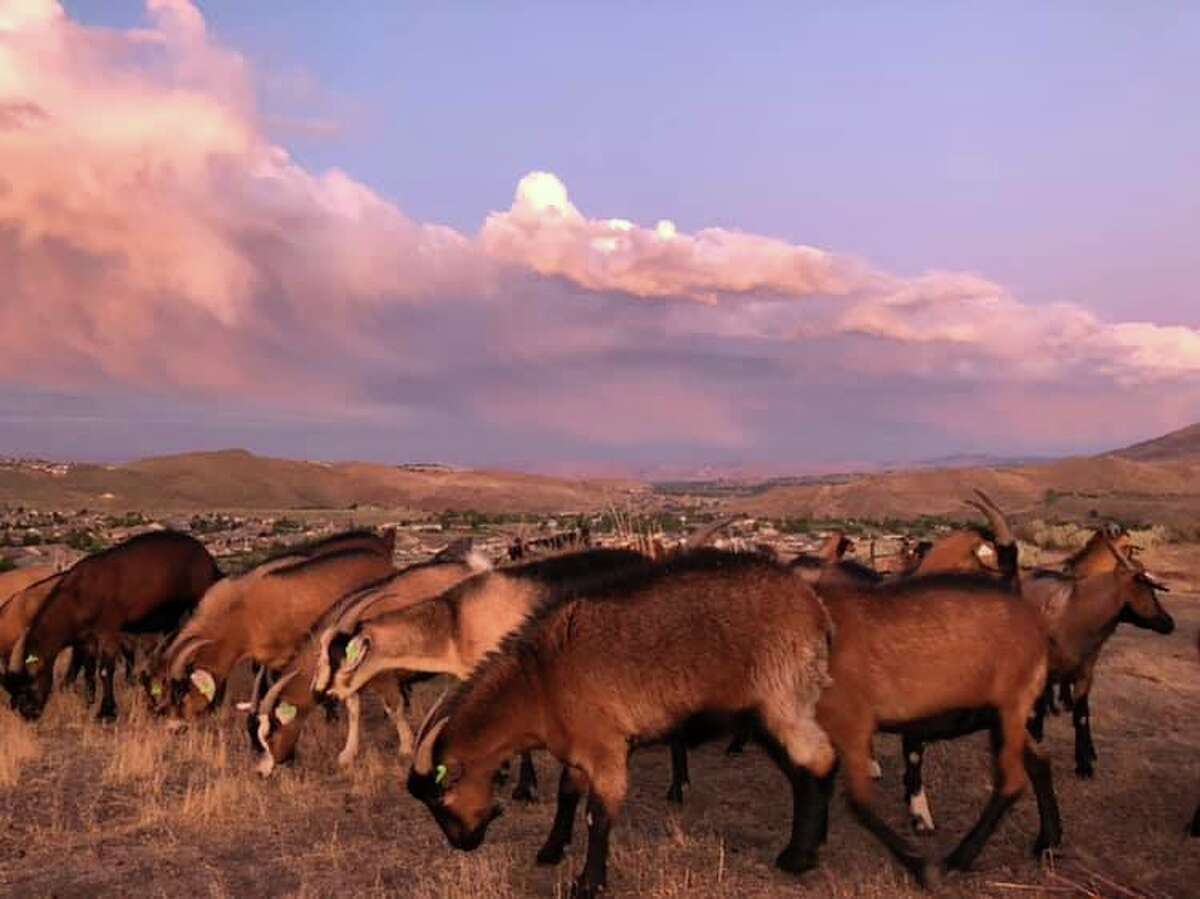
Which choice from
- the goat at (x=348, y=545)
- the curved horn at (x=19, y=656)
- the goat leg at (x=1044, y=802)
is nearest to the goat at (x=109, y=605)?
the curved horn at (x=19, y=656)

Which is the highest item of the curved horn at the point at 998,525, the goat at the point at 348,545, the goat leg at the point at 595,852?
the curved horn at the point at 998,525

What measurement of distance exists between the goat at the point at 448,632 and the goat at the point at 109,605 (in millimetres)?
5348

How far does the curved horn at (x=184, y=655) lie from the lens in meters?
12.2

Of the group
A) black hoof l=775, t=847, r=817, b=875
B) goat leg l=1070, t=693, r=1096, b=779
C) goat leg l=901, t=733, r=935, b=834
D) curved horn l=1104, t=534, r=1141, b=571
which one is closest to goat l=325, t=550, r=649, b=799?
black hoof l=775, t=847, r=817, b=875

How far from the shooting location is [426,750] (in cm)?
744

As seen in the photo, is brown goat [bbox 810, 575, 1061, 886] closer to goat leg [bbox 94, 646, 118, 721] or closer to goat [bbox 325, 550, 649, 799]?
goat [bbox 325, 550, 649, 799]

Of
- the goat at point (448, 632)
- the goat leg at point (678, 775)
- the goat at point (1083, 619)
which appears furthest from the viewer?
the goat at point (1083, 619)

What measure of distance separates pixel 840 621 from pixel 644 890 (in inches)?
90.6

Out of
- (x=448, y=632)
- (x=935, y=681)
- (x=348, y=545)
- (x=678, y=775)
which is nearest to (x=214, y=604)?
(x=348, y=545)

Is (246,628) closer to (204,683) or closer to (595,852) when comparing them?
(204,683)

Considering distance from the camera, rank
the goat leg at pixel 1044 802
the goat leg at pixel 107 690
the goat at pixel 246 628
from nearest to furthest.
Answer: the goat leg at pixel 1044 802 < the goat at pixel 246 628 < the goat leg at pixel 107 690

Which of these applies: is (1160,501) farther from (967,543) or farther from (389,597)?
(389,597)

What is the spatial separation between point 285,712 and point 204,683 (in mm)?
1988

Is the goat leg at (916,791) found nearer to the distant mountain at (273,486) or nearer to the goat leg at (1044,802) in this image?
the goat leg at (1044,802)
